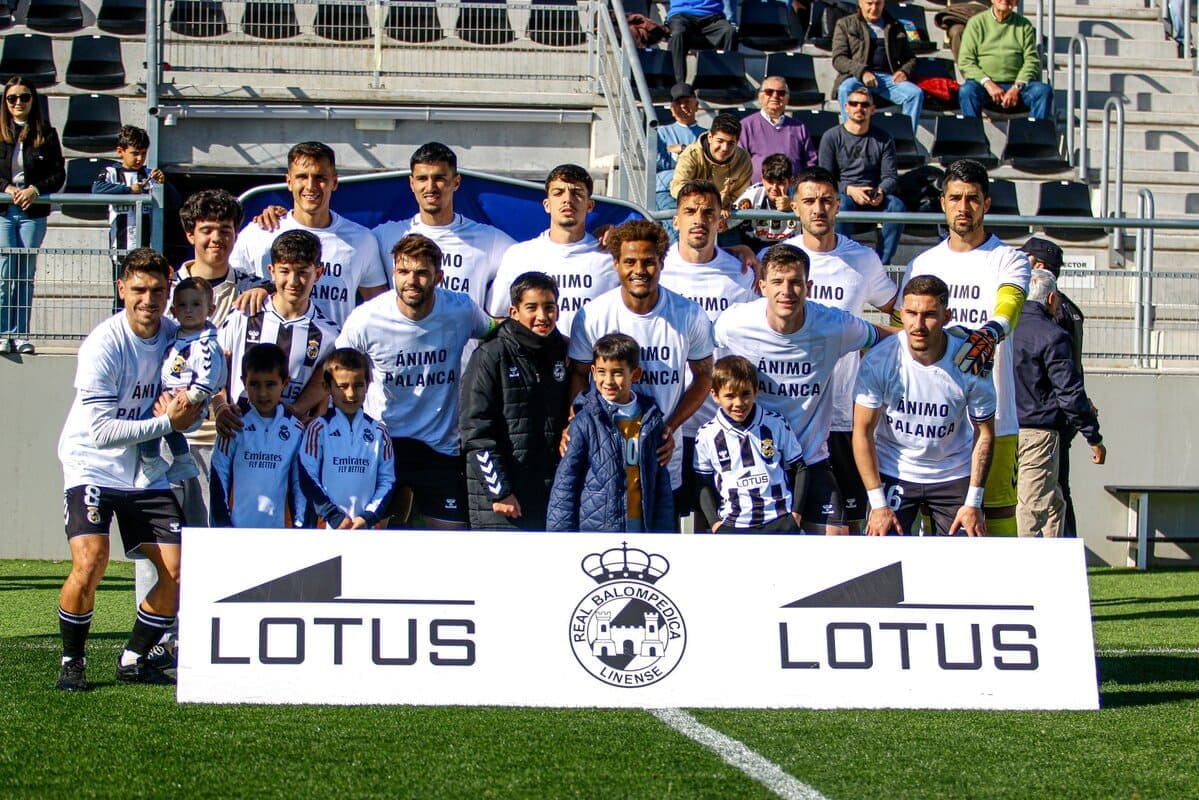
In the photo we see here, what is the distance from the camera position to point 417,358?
7.12 meters

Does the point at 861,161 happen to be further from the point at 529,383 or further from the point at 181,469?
the point at 181,469

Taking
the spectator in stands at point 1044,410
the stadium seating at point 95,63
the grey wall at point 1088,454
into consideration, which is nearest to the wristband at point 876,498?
the spectator in stands at point 1044,410

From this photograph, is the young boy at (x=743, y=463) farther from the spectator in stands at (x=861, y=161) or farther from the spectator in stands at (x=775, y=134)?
the spectator in stands at (x=775, y=134)

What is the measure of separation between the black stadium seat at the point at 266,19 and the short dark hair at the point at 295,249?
8630 millimetres

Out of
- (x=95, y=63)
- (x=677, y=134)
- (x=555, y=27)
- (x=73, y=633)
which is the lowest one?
(x=73, y=633)

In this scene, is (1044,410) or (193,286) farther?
(1044,410)

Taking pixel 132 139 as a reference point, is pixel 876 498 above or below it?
below

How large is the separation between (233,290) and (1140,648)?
16.3ft

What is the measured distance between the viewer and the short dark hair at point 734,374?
6867mm

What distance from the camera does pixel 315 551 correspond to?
575cm

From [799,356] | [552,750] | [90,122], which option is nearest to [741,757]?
[552,750]

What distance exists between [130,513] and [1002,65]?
39.4ft

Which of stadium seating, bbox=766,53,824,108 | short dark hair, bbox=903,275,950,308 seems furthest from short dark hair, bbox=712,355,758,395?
stadium seating, bbox=766,53,824,108

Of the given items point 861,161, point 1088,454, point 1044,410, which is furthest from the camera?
point 1088,454
